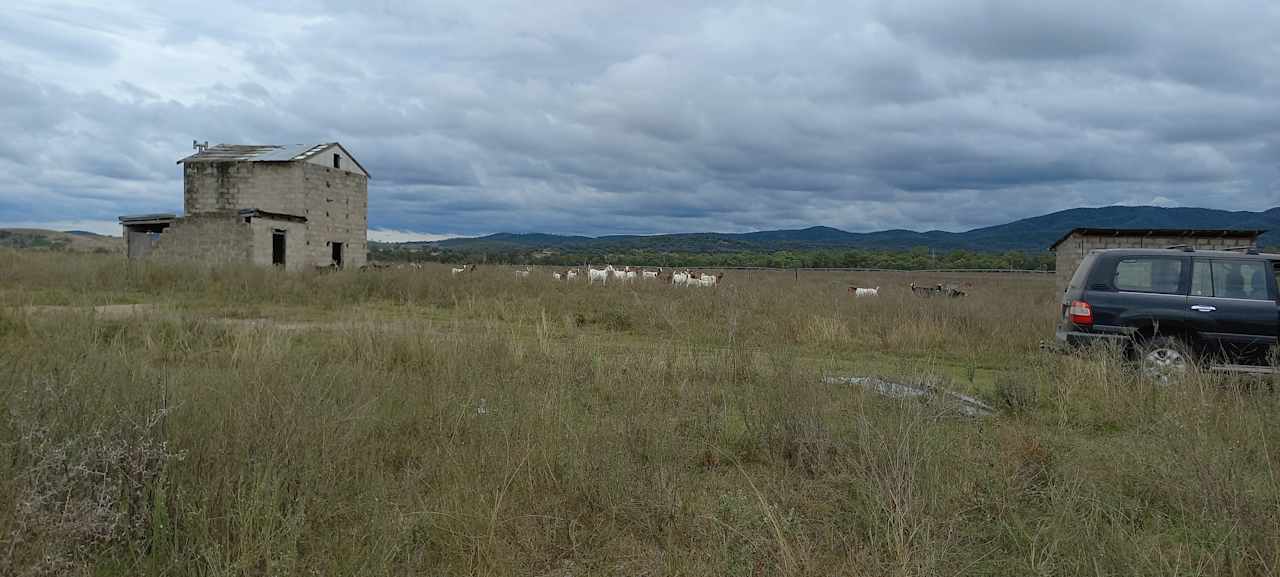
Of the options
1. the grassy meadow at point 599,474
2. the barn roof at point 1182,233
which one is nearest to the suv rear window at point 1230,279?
the grassy meadow at point 599,474

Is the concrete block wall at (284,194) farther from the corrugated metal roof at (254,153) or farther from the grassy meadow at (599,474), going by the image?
the grassy meadow at (599,474)

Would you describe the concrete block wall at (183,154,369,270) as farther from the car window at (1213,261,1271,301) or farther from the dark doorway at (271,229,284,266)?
the car window at (1213,261,1271,301)

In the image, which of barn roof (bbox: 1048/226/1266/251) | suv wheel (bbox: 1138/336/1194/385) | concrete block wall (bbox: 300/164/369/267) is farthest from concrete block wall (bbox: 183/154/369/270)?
suv wheel (bbox: 1138/336/1194/385)

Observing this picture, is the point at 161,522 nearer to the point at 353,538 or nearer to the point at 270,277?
the point at 353,538

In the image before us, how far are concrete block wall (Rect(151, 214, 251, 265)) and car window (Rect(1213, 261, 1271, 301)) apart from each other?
30977mm

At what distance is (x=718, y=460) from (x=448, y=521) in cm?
211

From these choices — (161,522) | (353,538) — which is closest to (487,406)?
(353,538)

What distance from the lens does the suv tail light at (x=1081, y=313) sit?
8.92 meters

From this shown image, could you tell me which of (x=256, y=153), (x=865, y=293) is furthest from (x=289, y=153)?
(x=865, y=293)

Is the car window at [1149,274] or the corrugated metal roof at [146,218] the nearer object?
the car window at [1149,274]

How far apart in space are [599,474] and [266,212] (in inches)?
1218

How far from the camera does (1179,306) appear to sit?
8.77 metres

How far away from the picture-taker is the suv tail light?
8922mm

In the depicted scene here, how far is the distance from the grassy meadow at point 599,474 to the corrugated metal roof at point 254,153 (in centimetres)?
3135
